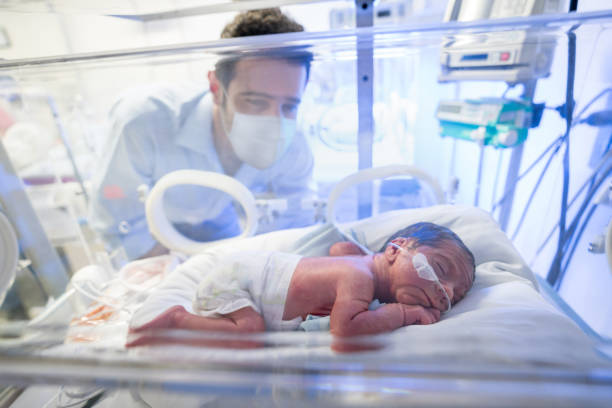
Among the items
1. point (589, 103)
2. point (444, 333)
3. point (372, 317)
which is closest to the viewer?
point (444, 333)

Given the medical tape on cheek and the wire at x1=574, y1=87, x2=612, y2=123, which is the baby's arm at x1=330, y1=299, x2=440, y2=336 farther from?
the wire at x1=574, y1=87, x2=612, y2=123

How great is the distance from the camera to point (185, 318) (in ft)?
2.21

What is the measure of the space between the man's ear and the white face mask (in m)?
0.07

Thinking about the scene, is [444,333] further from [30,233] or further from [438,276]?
[30,233]

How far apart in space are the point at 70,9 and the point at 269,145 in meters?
0.67

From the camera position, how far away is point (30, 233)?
41.7 inches

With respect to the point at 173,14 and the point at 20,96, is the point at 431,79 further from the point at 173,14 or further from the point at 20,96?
the point at 20,96

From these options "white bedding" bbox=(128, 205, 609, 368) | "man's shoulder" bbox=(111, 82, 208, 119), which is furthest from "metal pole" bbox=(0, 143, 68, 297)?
"white bedding" bbox=(128, 205, 609, 368)

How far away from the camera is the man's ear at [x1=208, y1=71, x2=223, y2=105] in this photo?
3.37ft

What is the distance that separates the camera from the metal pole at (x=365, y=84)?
36.1 inches

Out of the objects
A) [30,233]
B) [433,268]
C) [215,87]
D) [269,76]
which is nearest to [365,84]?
[269,76]

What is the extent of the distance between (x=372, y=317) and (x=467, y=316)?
20 centimetres

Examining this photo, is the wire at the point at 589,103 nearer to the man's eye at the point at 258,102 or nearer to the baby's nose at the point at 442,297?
the baby's nose at the point at 442,297

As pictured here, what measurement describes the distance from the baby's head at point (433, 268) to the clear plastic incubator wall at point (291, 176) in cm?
1
